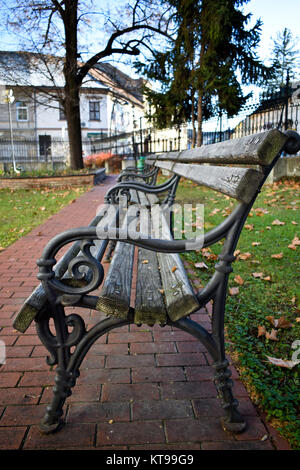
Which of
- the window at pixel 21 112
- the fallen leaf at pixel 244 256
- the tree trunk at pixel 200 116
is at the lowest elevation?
the fallen leaf at pixel 244 256

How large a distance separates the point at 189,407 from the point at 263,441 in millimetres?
353

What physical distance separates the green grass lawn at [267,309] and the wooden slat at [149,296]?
0.67 meters

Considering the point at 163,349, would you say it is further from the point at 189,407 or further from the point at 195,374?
the point at 189,407

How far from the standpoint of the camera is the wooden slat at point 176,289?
1.47 metres

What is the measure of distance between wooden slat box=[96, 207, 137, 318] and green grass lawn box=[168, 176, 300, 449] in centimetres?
80

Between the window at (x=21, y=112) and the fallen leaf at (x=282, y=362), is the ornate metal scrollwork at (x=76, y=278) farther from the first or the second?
the window at (x=21, y=112)

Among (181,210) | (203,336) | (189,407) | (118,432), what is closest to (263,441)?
(189,407)

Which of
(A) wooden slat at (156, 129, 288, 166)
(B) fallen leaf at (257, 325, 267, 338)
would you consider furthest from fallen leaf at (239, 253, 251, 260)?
(A) wooden slat at (156, 129, 288, 166)

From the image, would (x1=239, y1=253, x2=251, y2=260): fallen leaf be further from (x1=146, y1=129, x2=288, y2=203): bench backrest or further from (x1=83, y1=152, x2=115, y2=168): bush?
(x1=83, y1=152, x2=115, y2=168): bush

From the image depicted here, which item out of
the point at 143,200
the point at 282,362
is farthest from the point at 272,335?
the point at 143,200

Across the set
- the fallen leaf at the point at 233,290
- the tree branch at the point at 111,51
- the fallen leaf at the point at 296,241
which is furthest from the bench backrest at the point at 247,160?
the tree branch at the point at 111,51

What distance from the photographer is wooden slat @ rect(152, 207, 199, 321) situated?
4.83 feet

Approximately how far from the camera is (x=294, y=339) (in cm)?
226

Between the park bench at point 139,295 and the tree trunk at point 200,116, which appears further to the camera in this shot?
the tree trunk at point 200,116
